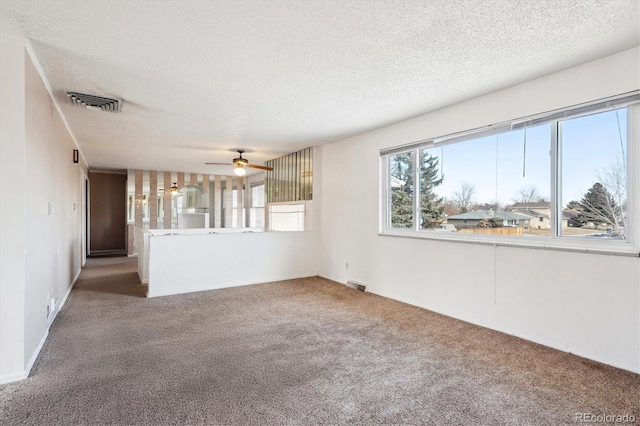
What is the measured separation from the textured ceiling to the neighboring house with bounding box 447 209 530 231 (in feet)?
4.26

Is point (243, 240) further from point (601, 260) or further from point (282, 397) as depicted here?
point (601, 260)

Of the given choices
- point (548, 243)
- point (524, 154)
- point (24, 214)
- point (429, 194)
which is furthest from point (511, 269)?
point (24, 214)

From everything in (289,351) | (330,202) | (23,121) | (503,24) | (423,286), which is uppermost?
(503,24)

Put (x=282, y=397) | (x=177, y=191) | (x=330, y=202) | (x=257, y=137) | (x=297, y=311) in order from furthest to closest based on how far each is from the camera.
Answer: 1. (x=177, y=191)
2. (x=330, y=202)
3. (x=257, y=137)
4. (x=297, y=311)
5. (x=282, y=397)

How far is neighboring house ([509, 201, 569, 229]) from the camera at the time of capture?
2.98 m

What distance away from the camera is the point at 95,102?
3.49 meters

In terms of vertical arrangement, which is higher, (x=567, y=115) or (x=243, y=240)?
(x=567, y=115)

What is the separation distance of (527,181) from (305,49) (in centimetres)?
250

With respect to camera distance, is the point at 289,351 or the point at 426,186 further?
the point at 426,186

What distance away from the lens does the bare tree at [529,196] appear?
10.0 feet

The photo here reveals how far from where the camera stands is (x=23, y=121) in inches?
90.7

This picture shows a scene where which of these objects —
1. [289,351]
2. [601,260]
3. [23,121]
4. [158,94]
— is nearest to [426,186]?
[601,260]

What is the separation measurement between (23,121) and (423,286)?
13.9ft

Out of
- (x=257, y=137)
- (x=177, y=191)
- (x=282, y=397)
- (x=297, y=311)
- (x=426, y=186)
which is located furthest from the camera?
(x=177, y=191)
